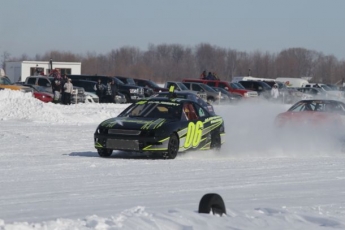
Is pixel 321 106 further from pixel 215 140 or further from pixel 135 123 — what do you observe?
pixel 135 123

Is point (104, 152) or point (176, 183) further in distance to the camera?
point (104, 152)

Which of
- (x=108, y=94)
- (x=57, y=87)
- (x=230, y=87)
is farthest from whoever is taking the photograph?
(x=230, y=87)

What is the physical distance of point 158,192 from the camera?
450 inches

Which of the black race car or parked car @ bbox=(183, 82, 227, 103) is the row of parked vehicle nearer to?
parked car @ bbox=(183, 82, 227, 103)

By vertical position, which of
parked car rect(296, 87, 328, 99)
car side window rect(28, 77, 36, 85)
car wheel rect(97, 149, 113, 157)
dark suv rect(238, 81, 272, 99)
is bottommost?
parked car rect(296, 87, 328, 99)

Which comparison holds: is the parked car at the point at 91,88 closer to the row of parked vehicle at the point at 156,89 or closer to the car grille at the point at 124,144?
the row of parked vehicle at the point at 156,89

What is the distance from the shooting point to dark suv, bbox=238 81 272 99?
58.1 m

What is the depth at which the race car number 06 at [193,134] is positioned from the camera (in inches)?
677

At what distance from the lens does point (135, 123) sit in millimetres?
16562

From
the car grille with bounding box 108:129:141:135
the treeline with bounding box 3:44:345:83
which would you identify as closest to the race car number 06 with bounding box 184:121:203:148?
the car grille with bounding box 108:129:141:135

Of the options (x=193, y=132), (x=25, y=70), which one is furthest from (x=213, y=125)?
(x=25, y=70)

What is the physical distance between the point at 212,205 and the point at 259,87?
51547mm

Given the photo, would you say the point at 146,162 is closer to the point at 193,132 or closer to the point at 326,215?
the point at 193,132

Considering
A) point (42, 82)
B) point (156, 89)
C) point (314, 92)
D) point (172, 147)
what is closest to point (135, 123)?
point (172, 147)
